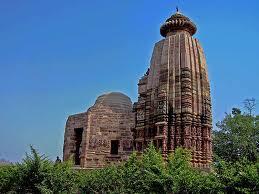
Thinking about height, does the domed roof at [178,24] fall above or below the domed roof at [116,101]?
above

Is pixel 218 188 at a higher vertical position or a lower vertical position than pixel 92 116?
lower

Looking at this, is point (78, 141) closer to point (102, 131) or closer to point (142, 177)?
point (102, 131)

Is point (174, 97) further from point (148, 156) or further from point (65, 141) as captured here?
point (65, 141)

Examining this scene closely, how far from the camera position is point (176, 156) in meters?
15.1

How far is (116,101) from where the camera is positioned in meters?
23.6

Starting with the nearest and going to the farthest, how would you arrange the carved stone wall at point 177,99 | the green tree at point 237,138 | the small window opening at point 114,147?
the carved stone wall at point 177,99 < the small window opening at point 114,147 < the green tree at point 237,138

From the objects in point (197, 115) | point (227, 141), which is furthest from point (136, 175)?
point (227, 141)

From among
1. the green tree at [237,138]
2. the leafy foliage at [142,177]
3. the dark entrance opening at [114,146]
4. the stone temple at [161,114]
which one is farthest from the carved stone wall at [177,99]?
the green tree at [237,138]

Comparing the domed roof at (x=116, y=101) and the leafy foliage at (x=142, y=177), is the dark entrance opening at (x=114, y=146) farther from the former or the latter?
the leafy foliage at (x=142, y=177)

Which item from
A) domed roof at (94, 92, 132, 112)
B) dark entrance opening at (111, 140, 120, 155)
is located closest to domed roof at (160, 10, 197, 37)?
domed roof at (94, 92, 132, 112)

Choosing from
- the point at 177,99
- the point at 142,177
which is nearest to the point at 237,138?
the point at 177,99

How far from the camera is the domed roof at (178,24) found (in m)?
22.9

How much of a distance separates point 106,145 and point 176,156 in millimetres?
7732

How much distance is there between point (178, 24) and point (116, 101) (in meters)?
6.05
